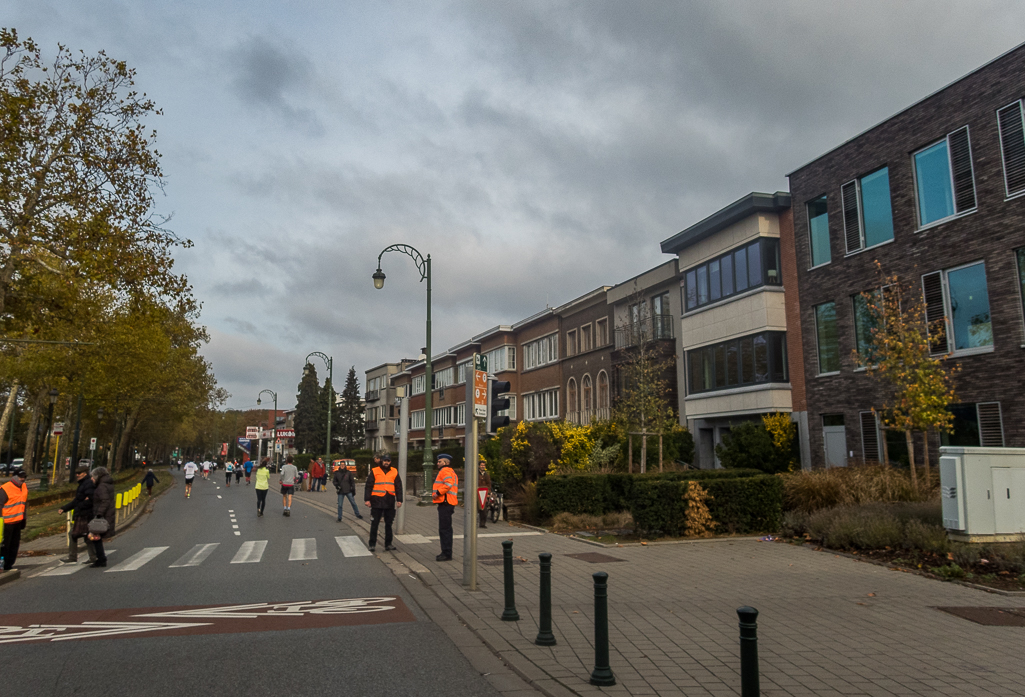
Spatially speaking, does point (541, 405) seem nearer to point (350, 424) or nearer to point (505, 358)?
point (505, 358)

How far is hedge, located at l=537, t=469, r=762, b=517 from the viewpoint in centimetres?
1742

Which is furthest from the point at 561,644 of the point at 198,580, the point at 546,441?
the point at 546,441

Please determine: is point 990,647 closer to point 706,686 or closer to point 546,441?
point 706,686

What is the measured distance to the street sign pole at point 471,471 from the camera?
31.9 ft

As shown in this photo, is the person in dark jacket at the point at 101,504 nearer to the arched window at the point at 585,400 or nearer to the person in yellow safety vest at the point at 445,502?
the person in yellow safety vest at the point at 445,502

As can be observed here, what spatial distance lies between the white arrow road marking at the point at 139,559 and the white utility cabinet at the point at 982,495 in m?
12.8

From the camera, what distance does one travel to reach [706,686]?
5.66m

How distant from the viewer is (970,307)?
61.8 feet

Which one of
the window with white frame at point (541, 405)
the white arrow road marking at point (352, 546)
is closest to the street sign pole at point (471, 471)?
the white arrow road marking at point (352, 546)

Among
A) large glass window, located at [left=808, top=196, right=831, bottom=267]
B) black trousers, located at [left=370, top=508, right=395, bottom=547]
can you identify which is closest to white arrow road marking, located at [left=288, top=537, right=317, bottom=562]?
Answer: black trousers, located at [left=370, top=508, right=395, bottom=547]

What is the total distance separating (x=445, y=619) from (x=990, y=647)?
16.8ft

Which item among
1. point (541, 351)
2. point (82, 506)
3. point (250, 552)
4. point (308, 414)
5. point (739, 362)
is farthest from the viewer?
point (308, 414)

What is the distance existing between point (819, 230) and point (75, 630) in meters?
22.6

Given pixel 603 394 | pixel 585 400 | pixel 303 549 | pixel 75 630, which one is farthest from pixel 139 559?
pixel 585 400
